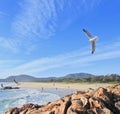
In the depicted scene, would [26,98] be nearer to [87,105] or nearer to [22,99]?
[22,99]

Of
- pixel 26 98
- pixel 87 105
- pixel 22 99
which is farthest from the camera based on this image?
pixel 26 98

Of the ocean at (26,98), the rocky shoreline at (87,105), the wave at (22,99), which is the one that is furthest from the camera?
the ocean at (26,98)

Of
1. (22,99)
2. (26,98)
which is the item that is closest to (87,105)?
(22,99)

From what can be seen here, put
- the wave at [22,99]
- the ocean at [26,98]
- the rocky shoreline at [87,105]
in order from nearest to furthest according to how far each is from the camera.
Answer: the rocky shoreline at [87,105], the wave at [22,99], the ocean at [26,98]

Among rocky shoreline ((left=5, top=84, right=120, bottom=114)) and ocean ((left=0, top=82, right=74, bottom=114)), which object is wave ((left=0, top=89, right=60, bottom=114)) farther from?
rocky shoreline ((left=5, top=84, right=120, bottom=114))

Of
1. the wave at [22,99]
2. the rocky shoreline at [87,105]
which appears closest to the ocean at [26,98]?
the wave at [22,99]

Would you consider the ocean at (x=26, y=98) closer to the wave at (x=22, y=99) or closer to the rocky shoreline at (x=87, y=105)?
the wave at (x=22, y=99)

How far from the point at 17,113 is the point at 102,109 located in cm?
525

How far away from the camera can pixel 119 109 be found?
55.4 ft

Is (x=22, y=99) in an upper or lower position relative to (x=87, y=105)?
upper

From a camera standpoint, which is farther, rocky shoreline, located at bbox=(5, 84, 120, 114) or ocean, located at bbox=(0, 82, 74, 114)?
ocean, located at bbox=(0, 82, 74, 114)

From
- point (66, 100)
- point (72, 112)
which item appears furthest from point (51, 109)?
point (72, 112)

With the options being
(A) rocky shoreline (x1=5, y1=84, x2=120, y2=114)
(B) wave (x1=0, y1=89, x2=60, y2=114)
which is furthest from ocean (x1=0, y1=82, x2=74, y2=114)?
(A) rocky shoreline (x1=5, y1=84, x2=120, y2=114)

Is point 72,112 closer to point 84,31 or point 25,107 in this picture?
point 25,107
